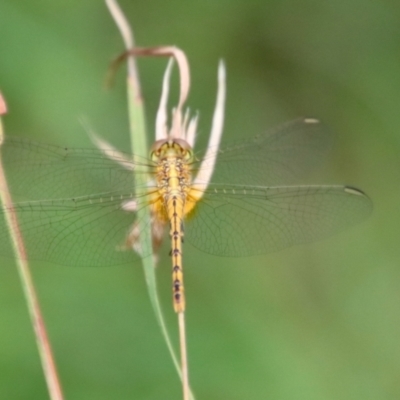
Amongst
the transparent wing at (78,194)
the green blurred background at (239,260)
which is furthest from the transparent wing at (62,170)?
the green blurred background at (239,260)

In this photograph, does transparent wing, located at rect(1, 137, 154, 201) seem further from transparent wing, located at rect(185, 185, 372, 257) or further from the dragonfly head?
transparent wing, located at rect(185, 185, 372, 257)

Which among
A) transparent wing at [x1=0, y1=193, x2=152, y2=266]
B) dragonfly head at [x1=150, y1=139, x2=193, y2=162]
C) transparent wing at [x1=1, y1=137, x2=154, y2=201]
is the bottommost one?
transparent wing at [x1=0, y1=193, x2=152, y2=266]

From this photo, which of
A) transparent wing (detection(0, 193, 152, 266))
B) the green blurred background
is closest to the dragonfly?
transparent wing (detection(0, 193, 152, 266))

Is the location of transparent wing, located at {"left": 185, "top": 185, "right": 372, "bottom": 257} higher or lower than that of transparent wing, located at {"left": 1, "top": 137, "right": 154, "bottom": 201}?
lower

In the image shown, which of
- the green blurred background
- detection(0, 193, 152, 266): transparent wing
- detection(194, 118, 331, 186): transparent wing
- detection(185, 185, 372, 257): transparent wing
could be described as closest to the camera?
detection(0, 193, 152, 266): transparent wing

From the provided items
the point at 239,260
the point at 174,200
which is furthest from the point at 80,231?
the point at 239,260

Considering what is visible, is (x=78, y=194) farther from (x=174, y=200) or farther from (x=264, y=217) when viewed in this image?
(x=264, y=217)
